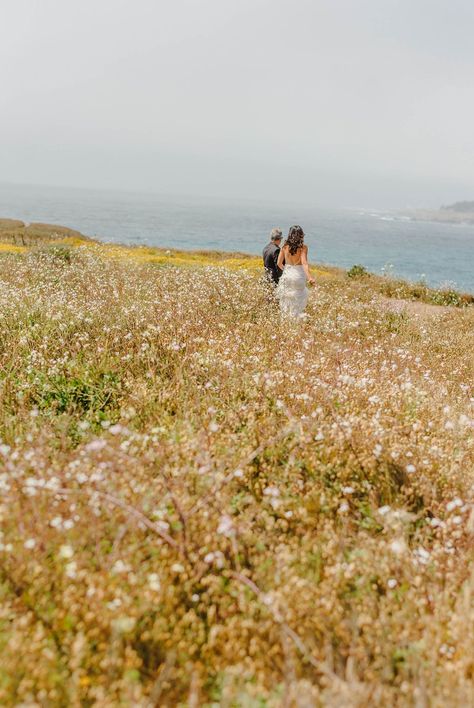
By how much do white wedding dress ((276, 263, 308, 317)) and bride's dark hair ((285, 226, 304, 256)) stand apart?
445mm

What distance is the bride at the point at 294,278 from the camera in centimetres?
1314

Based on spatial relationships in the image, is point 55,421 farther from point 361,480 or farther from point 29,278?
point 29,278

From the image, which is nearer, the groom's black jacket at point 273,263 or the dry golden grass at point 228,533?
the dry golden grass at point 228,533

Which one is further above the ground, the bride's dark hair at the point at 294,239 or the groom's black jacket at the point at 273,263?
the bride's dark hair at the point at 294,239

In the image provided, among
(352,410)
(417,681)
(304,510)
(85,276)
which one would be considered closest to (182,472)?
(304,510)

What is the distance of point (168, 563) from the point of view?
3.75 metres

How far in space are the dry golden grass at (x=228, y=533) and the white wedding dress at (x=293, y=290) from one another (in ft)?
17.7

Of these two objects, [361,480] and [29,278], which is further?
[29,278]

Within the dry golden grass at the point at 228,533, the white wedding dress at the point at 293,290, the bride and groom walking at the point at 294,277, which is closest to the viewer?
the dry golden grass at the point at 228,533

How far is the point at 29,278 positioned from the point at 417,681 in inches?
606

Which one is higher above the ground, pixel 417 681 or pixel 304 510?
pixel 304 510

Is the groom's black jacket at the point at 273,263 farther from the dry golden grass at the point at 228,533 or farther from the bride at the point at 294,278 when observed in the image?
the dry golden grass at the point at 228,533

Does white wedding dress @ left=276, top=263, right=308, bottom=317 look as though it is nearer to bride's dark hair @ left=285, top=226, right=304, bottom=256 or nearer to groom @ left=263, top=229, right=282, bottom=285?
bride's dark hair @ left=285, top=226, right=304, bottom=256

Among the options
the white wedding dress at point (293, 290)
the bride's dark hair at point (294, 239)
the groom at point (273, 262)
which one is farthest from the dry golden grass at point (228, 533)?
the groom at point (273, 262)
